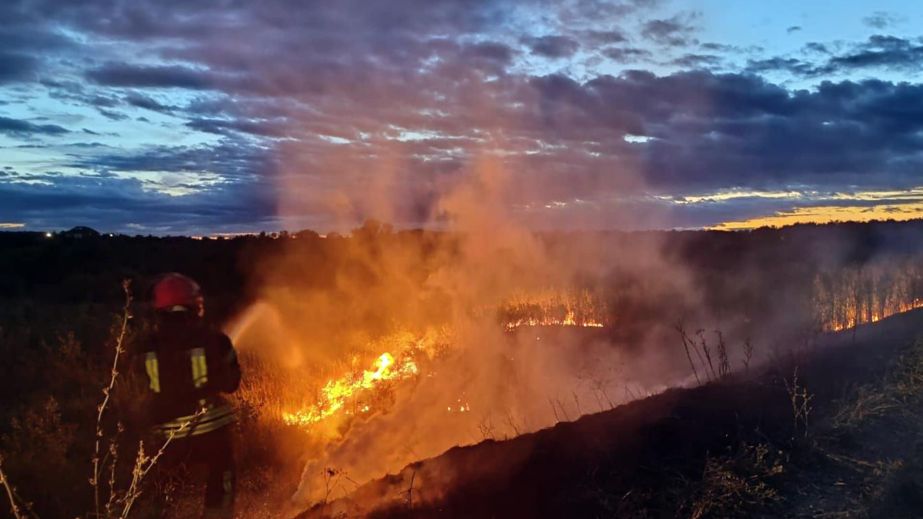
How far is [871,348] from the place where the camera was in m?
9.33

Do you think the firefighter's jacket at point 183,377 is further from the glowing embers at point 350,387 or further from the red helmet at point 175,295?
the glowing embers at point 350,387

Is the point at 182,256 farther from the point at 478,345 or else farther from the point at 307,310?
the point at 478,345

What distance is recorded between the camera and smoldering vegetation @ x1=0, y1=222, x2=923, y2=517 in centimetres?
812

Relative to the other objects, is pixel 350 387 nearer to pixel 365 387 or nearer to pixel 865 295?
pixel 365 387

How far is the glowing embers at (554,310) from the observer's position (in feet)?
49.7

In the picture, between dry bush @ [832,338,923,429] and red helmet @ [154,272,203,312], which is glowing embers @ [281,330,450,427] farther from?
dry bush @ [832,338,923,429]

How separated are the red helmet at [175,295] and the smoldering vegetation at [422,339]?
2.60 m

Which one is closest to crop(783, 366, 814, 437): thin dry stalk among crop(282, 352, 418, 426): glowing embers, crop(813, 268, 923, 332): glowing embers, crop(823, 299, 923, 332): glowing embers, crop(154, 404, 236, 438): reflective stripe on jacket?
crop(154, 404, 236, 438): reflective stripe on jacket

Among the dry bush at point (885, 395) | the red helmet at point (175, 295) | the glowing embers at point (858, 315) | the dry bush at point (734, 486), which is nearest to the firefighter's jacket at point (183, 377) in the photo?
the red helmet at point (175, 295)

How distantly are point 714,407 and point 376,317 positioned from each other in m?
10.4

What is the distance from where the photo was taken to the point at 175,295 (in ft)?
16.6

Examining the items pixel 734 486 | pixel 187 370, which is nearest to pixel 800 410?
pixel 734 486

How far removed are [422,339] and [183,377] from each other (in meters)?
8.18

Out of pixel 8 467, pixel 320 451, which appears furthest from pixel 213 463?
pixel 320 451
